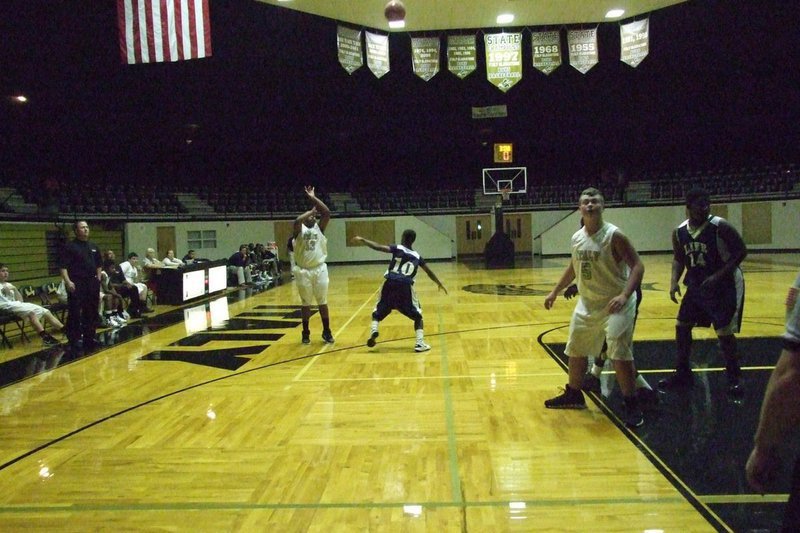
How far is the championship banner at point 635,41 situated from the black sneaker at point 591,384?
10.6 meters

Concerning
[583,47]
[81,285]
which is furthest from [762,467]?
[583,47]

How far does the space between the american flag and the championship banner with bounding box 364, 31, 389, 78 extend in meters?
5.25

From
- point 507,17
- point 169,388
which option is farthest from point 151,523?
point 507,17

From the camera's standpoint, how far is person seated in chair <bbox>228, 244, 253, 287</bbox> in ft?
56.5

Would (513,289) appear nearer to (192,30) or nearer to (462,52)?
(462,52)

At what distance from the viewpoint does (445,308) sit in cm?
1141

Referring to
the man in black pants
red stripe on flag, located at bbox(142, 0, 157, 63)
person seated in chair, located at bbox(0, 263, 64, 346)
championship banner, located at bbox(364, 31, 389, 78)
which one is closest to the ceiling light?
championship banner, located at bbox(364, 31, 389, 78)

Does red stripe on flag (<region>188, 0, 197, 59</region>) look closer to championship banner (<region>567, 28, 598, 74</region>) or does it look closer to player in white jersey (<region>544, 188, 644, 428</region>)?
player in white jersey (<region>544, 188, 644, 428</region>)

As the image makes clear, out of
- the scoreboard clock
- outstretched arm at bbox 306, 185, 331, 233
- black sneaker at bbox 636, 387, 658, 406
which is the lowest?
black sneaker at bbox 636, 387, 658, 406

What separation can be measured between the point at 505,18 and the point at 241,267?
10018 millimetres

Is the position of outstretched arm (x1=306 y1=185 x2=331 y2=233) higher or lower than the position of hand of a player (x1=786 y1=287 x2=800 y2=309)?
higher

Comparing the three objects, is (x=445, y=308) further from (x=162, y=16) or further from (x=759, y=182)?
(x=759, y=182)

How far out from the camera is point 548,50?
14.0 m

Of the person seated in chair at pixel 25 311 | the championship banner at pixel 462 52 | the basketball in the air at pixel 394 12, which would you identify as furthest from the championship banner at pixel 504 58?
the person seated in chair at pixel 25 311
